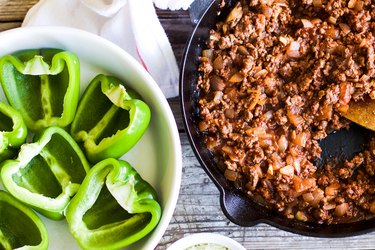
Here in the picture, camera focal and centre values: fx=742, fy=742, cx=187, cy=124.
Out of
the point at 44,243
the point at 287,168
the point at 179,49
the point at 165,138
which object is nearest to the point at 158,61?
the point at 179,49

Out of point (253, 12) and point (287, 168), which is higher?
point (253, 12)

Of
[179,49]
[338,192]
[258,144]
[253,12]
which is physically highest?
[253,12]

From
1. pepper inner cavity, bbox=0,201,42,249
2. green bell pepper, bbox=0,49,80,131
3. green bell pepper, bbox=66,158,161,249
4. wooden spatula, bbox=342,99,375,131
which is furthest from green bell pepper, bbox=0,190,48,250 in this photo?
wooden spatula, bbox=342,99,375,131

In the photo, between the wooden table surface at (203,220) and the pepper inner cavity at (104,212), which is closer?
the pepper inner cavity at (104,212)

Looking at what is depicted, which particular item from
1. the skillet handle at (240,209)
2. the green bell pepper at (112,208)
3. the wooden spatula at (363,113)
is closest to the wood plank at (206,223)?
the skillet handle at (240,209)

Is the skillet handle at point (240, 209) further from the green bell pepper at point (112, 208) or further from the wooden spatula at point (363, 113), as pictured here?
the wooden spatula at point (363, 113)

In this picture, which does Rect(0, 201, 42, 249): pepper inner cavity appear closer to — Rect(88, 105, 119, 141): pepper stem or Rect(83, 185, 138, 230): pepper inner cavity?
Rect(83, 185, 138, 230): pepper inner cavity

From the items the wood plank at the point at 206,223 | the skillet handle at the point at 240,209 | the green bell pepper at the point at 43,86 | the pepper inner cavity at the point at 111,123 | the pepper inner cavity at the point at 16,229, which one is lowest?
the wood plank at the point at 206,223

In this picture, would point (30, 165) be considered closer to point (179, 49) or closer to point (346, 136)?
point (179, 49)
